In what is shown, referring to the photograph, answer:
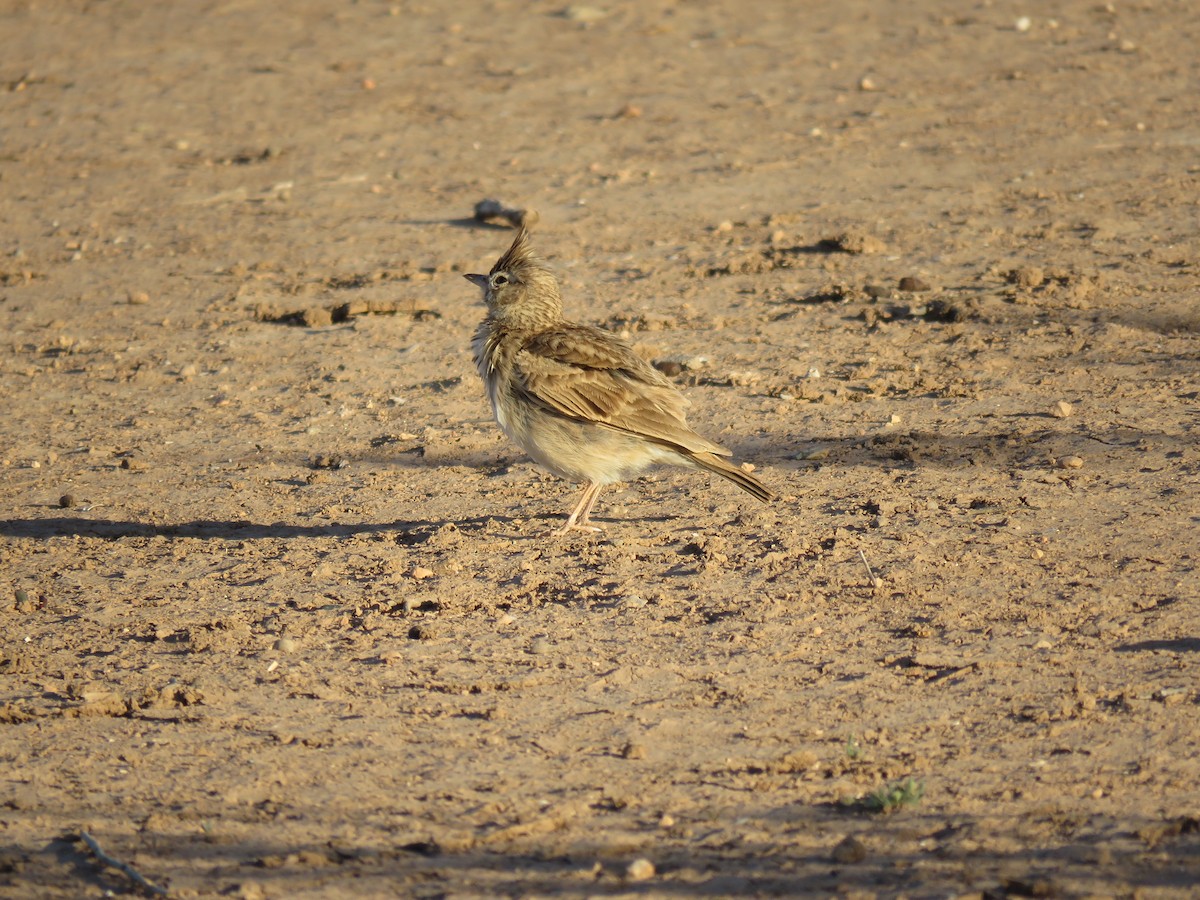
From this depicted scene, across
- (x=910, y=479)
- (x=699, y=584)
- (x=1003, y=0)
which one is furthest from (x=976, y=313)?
(x=1003, y=0)

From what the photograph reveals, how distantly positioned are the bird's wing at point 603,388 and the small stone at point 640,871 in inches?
106

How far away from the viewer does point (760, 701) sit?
5.32 meters

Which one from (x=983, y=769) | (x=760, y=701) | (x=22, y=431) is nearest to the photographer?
(x=983, y=769)

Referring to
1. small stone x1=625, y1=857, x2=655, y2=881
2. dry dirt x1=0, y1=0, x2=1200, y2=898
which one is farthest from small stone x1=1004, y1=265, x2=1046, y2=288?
small stone x1=625, y1=857, x2=655, y2=881

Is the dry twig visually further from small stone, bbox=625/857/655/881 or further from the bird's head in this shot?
the bird's head

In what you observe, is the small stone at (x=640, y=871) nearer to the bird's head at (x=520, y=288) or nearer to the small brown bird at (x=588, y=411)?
the small brown bird at (x=588, y=411)

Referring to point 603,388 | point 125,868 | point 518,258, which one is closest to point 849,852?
point 125,868

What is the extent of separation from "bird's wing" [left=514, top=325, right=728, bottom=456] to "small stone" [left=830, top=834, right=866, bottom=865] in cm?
262

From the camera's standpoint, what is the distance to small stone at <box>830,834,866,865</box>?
4266 millimetres

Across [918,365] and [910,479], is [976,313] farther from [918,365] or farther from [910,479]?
[910,479]

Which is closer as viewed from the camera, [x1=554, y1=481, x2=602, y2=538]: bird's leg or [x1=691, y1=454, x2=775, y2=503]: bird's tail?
[x1=691, y1=454, x2=775, y2=503]: bird's tail

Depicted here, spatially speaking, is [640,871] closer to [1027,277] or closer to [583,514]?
[583,514]

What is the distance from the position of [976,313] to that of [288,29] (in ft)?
39.6

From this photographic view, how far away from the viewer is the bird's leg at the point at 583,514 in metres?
6.95
